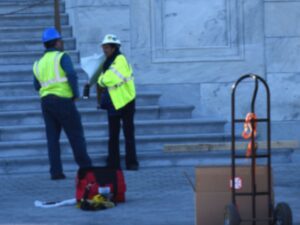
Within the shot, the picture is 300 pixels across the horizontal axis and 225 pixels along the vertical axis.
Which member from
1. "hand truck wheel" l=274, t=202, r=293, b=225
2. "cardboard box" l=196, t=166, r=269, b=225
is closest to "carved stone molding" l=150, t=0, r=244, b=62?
"cardboard box" l=196, t=166, r=269, b=225

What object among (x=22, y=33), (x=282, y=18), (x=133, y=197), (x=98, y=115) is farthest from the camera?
(x=22, y=33)

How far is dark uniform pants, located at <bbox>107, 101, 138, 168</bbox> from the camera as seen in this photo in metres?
11.6

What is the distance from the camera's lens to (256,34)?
13734 millimetres

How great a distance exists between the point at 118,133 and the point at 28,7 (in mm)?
4198

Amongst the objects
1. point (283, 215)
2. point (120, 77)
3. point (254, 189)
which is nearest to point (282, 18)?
point (120, 77)

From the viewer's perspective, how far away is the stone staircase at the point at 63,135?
12305 mm

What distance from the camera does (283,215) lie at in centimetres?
749

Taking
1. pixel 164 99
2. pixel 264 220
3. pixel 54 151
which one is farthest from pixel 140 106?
pixel 264 220

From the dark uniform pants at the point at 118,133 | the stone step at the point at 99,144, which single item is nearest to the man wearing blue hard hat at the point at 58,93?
the dark uniform pants at the point at 118,133

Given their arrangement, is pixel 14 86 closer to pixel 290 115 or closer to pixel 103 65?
pixel 103 65

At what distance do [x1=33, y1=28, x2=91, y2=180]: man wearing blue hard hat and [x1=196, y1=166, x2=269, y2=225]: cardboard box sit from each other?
3232 mm

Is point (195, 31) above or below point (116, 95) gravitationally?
above

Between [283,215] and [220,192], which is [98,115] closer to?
[220,192]

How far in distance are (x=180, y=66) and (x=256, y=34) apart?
4.03 feet
